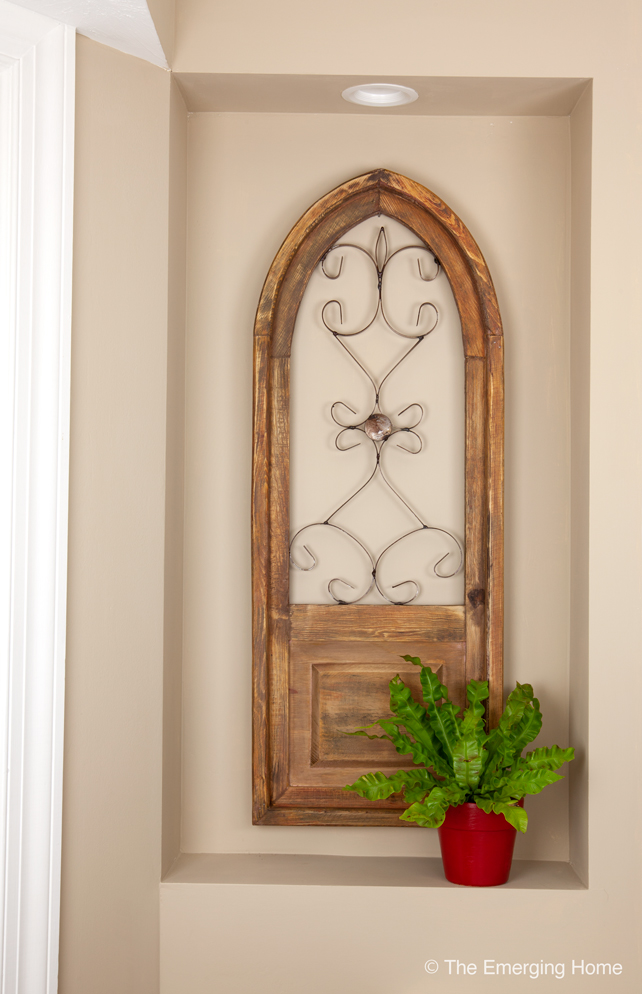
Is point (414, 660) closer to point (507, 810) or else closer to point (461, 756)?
point (461, 756)

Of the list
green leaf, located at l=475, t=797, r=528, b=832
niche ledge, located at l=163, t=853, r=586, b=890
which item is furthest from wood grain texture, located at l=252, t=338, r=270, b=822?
green leaf, located at l=475, t=797, r=528, b=832

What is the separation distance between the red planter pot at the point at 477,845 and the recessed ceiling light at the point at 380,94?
4.95 ft

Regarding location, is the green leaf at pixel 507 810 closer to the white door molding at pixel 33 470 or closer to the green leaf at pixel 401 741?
the green leaf at pixel 401 741

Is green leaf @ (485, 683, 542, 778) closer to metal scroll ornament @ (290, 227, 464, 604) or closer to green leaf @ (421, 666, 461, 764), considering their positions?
green leaf @ (421, 666, 461, 764)

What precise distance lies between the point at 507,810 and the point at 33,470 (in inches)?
44.1

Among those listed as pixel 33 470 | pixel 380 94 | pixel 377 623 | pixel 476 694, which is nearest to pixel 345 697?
pixel 377 623

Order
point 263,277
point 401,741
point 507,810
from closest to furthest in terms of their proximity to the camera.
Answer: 1. point 507,810
2. point 401,741
3. point 263,277

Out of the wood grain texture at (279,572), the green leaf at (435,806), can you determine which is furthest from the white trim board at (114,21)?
the green leaf at (435,806)

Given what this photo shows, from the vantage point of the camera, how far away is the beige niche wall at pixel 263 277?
1812mm

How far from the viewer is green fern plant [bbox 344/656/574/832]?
1.52 m

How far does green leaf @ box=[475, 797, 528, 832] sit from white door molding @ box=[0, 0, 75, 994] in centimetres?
82

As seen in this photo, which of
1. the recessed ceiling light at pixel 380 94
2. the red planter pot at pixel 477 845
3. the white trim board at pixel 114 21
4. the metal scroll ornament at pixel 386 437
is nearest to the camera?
the white trim board at pixel 114 21

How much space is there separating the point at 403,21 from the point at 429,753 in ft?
4.97

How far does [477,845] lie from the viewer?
157cm
